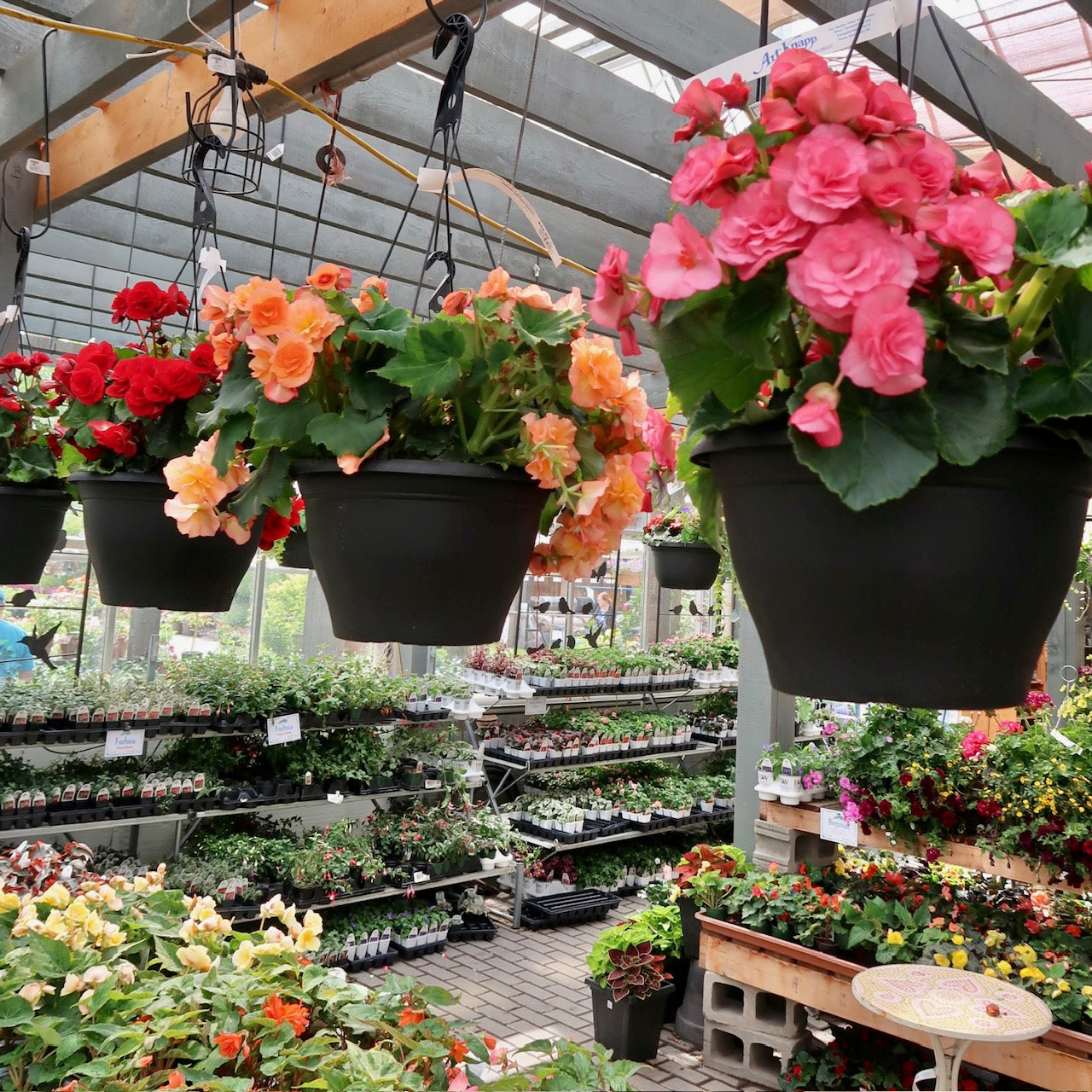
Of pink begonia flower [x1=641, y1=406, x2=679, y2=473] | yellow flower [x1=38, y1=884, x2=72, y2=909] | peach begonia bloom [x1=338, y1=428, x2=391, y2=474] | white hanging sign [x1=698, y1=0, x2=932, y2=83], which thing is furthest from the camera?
yellow flower [x1=38, y1=884, x2=72, y2=909]

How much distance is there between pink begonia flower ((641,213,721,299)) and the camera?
0.69 meters

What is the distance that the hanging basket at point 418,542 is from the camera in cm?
107

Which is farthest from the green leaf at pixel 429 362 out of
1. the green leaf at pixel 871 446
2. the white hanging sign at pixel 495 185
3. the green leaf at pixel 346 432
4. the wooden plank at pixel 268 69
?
the wooden plank at pixel 268 69

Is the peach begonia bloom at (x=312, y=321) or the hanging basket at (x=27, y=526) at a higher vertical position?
the peach begonia bloom at (x=312, y=321)

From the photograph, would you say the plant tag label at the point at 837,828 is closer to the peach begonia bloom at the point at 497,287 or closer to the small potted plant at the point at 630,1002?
the small potted plant at the point at 630,1002

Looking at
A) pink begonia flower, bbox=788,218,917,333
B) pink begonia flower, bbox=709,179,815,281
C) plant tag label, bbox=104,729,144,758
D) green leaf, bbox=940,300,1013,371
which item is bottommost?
plant tag label, bbox=104,729,144,758

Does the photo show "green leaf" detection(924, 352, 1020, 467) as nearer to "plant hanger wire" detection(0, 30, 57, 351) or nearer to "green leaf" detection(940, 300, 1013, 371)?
"green leaf" detection(940, 300, 1013, 371)

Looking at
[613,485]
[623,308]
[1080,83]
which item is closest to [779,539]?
[623,308]

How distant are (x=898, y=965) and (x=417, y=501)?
3.08m

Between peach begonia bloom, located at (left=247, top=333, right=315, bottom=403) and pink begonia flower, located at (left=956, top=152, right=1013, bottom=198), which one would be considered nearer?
pink begonia flower, located at (left=956, top=152, right=1013, bottom=198)

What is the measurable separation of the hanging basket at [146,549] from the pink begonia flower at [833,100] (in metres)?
1.05

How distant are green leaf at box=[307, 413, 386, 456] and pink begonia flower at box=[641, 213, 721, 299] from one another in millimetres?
433

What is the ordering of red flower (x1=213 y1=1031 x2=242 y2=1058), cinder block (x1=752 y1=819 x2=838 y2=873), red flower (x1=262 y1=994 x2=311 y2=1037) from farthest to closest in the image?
cinder block (x1=752 y1=819 x2=838 y2=873), red flower (x1=262 y1=994 x2=311 y2=1037), red flower (x1=213 y1=1031 x2=242 y2=1058)

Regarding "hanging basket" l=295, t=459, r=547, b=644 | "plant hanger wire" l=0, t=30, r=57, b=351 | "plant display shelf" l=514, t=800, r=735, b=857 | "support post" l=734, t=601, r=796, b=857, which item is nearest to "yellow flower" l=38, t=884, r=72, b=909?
"plant hanger wire" l=0, t=30, r=57, b=351
